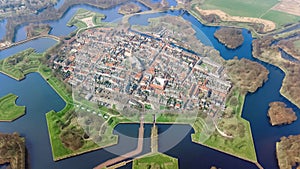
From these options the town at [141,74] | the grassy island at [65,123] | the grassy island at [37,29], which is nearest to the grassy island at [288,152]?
the town at [141,74]

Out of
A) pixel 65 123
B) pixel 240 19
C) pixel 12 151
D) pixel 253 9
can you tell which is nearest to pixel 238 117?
pixel 65 123

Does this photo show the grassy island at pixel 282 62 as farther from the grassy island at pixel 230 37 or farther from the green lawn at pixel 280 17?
the green lawn at pixel 280 17

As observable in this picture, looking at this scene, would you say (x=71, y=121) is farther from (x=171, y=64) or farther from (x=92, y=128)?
(x=171, y=64)

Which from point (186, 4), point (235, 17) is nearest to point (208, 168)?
point (235, 17)

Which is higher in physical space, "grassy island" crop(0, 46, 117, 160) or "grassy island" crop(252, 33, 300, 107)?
"grassy island" crop(252, 33, 300, 107)

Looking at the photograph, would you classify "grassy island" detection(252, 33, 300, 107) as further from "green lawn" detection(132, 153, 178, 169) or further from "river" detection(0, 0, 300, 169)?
"green lawn" detection(132, 153, 178, 169)

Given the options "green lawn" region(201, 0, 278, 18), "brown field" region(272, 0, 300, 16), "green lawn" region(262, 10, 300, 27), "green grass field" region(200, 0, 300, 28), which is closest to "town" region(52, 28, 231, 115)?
"green lawn" region(201, 0, 278, 18)

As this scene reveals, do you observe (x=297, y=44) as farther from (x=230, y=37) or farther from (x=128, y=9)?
(x=128, y=9)
